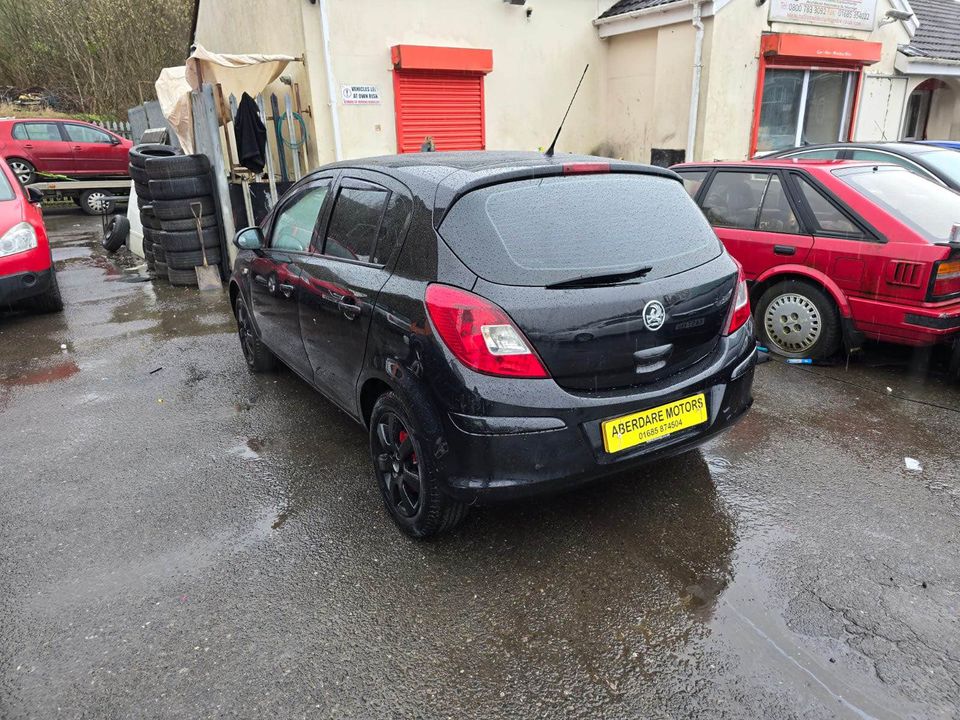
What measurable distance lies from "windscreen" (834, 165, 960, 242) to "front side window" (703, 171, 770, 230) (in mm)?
622

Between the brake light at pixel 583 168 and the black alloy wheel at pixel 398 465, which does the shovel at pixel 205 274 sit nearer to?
the black alloy wheel at pixel 398 465

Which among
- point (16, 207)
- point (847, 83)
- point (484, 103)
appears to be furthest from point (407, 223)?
point (847, 83)

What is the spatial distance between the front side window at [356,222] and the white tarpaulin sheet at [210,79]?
6420 mm

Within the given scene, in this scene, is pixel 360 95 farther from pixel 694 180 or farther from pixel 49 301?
pixel 694 180

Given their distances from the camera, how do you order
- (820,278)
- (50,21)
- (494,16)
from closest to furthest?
(820,278) → (494,16) → (50,21)

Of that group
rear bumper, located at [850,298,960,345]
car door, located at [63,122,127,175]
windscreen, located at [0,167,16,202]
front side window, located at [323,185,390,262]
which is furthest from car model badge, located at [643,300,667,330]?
car door, located at [63,122,127,175]

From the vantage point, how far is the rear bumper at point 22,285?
658cm

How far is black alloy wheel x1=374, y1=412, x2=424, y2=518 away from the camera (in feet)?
9.86

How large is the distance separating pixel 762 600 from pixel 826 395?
8.32 ft

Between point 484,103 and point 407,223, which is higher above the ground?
A: point 484,103

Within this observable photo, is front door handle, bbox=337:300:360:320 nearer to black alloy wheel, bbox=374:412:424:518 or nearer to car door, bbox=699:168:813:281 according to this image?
black alloy wheel, bbox=374:412:424:518

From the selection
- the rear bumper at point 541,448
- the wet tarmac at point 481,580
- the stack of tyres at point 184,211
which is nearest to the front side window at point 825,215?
the wet tarmac at point 481,580

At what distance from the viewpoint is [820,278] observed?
16.7 ft

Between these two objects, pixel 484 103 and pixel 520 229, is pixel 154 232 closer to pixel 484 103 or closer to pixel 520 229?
pixel 484 103
